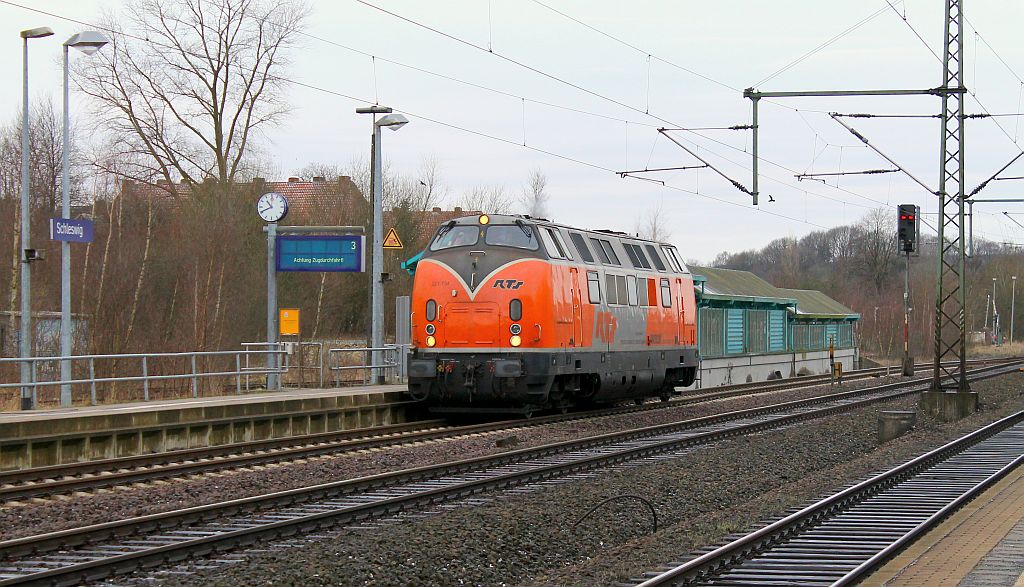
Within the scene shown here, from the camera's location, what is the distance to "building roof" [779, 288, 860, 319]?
5741 centimetres

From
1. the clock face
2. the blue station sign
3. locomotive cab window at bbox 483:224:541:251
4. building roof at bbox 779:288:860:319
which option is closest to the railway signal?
locomotive cab window at bbox 483:224:541:251

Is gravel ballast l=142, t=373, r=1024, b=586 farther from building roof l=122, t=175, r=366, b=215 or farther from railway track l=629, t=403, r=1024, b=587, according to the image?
building roof l=122, t=175, r=366, b=215

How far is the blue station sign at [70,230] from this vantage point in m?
20.5

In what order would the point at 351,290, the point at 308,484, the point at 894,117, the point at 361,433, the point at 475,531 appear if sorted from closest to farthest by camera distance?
the point at 475,531
the point at 308,484
the point at 361,433
the point at 894,117
the point at 351,290

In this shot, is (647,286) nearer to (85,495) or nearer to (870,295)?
(85,495)

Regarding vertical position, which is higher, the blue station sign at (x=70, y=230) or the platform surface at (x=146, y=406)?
the blue station sign at (x=70, y=230)

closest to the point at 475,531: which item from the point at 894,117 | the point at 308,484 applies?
the point at 308,484

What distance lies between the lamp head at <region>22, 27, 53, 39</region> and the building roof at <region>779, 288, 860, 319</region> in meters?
40.4

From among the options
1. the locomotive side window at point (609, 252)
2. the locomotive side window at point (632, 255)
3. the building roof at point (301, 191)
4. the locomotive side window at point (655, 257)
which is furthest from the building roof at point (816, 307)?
the locomotive side window at point (609, 252)

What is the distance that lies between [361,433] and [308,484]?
17.6 ft

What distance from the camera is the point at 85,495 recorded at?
41.3 feet

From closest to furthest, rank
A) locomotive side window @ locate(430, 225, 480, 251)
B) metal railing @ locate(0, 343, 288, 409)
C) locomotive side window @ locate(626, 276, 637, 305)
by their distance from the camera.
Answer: metal railing @ locate(0, 343, 288, 409)
locomotive side window @ locate(430, 225, 480, 251)
locomotive side window @ locate(626, 276, 637, 305)

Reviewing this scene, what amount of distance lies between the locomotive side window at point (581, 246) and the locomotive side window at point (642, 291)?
2157 mm

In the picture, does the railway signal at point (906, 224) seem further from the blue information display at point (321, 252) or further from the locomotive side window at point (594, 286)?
the blue information display at point (321, 252)
